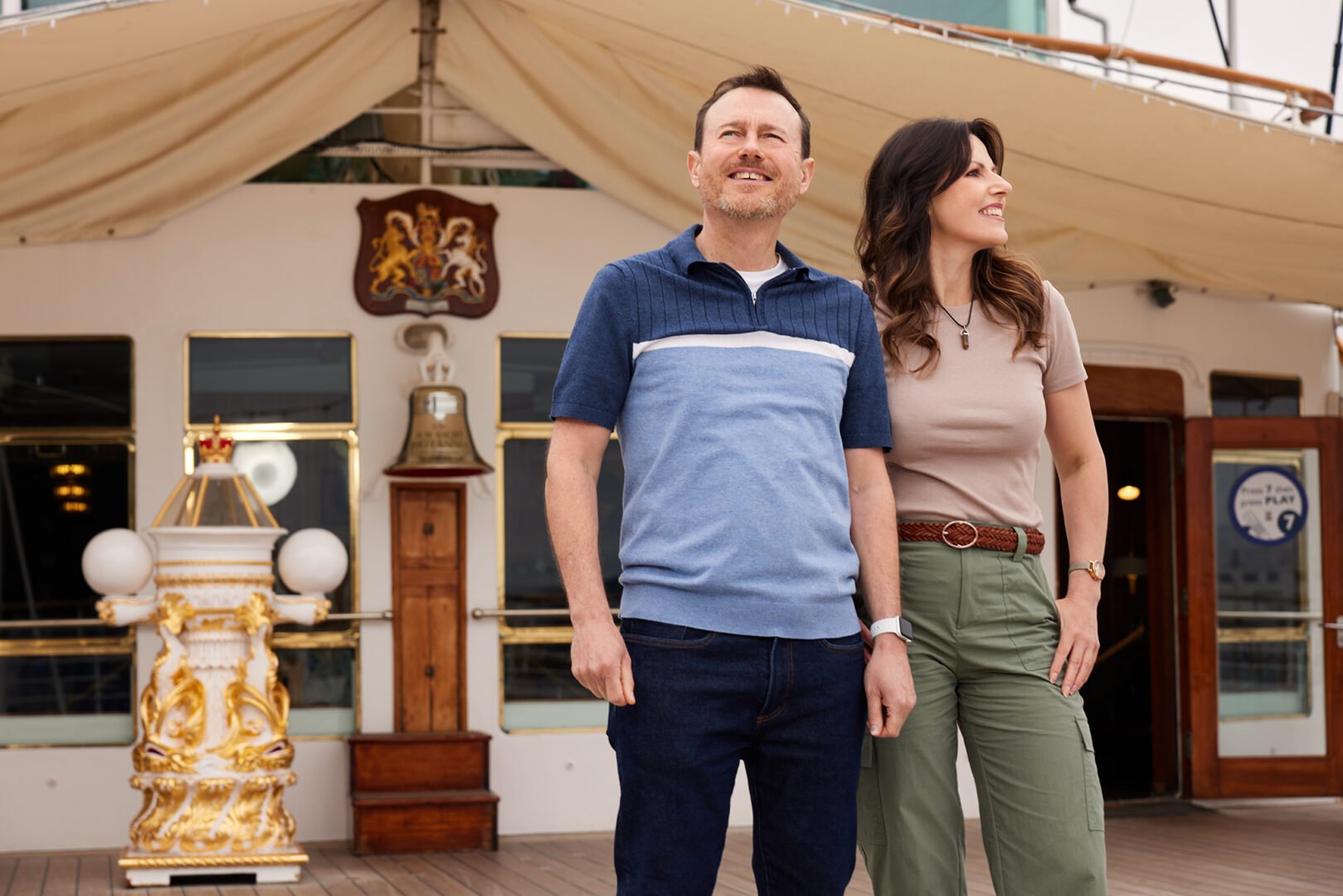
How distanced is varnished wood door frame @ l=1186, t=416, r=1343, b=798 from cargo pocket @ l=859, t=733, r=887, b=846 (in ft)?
19.7

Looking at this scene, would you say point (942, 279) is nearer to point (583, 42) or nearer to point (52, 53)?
point (52, 53)

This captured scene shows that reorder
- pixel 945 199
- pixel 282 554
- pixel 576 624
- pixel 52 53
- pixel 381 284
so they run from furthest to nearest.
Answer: pixel 381 284, pixel 282 554, pixel 52 53, pixel 945 199, pixel 576 624

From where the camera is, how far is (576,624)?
2061 millimetres

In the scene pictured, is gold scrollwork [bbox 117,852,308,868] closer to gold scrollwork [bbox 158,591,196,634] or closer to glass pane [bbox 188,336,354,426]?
gold scrollwork [bbox 158,591,196,634]

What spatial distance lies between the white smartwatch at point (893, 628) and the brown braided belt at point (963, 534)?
17 centimetres

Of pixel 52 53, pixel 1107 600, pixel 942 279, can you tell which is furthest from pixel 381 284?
pixel 1107 600

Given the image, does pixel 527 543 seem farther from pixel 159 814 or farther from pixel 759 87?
pixel 759 87

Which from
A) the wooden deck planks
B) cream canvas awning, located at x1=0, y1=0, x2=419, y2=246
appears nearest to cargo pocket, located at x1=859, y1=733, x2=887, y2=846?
cream canvas awning, located at x1=0, y1=0, x2=419, y2=246

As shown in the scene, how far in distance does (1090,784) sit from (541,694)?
4.93 m

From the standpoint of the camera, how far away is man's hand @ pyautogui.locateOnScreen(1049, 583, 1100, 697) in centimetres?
229

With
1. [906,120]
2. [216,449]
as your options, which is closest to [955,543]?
[906,120]

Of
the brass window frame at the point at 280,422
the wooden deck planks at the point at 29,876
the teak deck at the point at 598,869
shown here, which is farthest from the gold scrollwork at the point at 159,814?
the brass window frame at the point at 280,422

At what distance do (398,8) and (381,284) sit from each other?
3.86 ft

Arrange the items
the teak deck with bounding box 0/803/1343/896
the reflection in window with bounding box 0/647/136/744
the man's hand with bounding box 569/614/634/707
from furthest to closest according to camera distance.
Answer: the reflection in window with bounding box 0/647/136/744 → the teak deck with bounding box 0/803/1343/896 → the man's hand with bounding box 569/614/634/707
